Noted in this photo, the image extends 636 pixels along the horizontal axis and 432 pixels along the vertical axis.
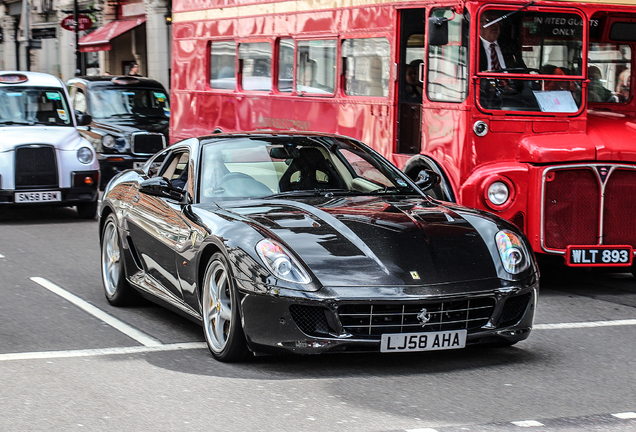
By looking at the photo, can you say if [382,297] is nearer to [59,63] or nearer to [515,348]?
[515,348]

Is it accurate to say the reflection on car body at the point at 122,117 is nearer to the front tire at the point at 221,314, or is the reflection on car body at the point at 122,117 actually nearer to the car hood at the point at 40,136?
the car hood at the point at 40,136

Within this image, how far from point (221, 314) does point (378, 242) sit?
3.29 feet

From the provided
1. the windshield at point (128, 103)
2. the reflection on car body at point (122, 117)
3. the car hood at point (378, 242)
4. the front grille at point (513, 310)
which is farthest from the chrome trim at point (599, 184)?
the windshield at point (128, 103)

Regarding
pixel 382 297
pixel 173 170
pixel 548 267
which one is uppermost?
pixel 173 170

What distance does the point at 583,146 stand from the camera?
947 cm

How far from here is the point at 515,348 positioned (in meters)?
6.87

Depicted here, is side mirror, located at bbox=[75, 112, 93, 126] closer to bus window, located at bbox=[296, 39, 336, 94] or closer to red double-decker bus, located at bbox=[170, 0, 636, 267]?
Answer: bus window, located at bbox=[296, 39, 336, 94]

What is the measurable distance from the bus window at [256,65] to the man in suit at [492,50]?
508 centimetres

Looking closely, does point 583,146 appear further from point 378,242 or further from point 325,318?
point 325,318

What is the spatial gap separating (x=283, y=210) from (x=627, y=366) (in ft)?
7.29

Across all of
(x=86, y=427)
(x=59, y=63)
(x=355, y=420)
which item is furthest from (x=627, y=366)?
(x=59, y=63)

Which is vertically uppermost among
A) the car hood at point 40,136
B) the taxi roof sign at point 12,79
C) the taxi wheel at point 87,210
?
the taxi roof sign at point 12,79

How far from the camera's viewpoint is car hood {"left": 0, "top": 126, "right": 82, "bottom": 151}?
557 inches

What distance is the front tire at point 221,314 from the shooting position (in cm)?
623
